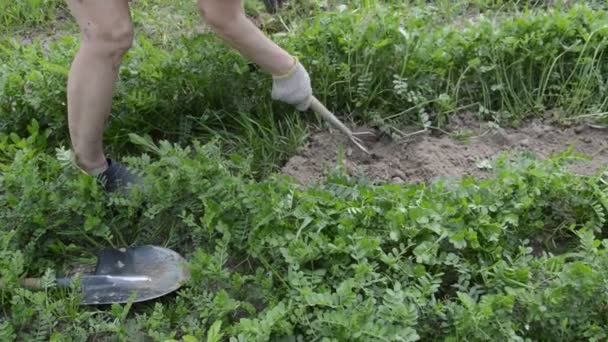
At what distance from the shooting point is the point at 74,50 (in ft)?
10.7

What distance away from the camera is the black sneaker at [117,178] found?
106 inches

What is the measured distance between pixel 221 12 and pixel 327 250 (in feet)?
3.09

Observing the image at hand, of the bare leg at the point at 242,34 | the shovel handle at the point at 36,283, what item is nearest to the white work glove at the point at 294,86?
the bare leg at the point at 242,34

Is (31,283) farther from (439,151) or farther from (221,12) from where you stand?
(439,151)

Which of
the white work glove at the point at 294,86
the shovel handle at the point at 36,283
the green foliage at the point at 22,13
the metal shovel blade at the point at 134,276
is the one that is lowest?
the metal shovel blade at the point at 134,276

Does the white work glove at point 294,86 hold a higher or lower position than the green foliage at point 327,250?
higher

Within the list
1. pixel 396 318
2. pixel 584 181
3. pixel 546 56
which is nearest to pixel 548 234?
pixel 584 181

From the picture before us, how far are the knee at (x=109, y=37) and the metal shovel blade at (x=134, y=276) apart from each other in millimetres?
750

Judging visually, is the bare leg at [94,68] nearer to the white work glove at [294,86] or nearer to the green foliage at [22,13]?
the white work glove at [294,86]

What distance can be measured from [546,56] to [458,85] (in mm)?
451

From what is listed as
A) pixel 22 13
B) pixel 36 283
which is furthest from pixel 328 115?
pixel 22 13

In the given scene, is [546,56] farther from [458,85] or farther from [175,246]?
[175,246]

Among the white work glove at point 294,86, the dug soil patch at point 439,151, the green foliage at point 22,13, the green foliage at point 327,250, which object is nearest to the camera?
the green foliage at point 327,250

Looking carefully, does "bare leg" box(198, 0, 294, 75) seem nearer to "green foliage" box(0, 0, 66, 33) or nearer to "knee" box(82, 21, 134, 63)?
"knee" box(82, 21, 134, 63)
